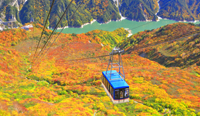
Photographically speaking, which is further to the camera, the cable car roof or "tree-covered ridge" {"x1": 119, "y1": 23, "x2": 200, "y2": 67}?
"tree-covered ridge" {"x1": 119, "y1": 23, "x2": 200, "y2": 67}

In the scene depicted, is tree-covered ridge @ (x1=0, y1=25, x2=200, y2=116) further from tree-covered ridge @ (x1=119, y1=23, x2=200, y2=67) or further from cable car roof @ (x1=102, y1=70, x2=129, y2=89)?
tree-covered ridge @ (x1=119, y1=23, x2=200, y2=67)

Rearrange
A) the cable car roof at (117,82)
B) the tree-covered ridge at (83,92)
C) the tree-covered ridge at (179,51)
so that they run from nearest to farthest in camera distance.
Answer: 1. the cable car roof at (117,82)
2. the tree-covered ridge at (83,92)
3. the tree-covered ridge at (179,51)

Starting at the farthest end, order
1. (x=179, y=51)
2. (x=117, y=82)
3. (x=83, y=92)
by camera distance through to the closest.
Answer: (x=179, y=51), (x=83, y=92), (x=117, y=82)

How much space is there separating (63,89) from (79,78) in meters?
8.14

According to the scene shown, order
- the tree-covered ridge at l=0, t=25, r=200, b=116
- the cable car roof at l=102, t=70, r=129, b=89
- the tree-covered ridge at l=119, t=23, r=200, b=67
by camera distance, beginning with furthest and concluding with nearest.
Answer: the tree-covered ridge at l=119, t=23, r=200, b=67
the tree-covered ridge at l=0, t=25, r=200, b=116
the cable car roof at l=102, t=70, r=129, b=89

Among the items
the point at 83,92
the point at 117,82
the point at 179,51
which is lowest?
the point at 83,92

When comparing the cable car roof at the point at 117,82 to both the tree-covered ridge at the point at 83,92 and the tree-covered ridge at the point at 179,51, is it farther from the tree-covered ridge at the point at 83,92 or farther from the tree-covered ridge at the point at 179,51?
the tree-covered ridge at the point at 179,51

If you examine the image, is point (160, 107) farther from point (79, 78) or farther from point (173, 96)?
point (79, 78)

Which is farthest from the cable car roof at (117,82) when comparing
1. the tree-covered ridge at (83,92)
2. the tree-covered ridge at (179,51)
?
the tree-covered ridge at (179,51)

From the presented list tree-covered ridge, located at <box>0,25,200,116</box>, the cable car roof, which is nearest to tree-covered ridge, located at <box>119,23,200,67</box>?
tree-covered ridge, located at <box>0,25,200,116</box>

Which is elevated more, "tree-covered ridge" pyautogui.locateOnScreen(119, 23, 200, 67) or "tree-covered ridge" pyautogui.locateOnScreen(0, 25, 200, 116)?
"tree-covered ridge" pyautogui.locateOnScreen(119, 23, 200, 67)

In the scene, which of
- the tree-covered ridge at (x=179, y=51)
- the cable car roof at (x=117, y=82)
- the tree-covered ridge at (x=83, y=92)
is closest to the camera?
the cable car roof at (x=117, y=82)

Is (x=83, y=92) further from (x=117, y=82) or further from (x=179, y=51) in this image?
(x=179, y=51)

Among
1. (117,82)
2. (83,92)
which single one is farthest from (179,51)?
(117,82)
